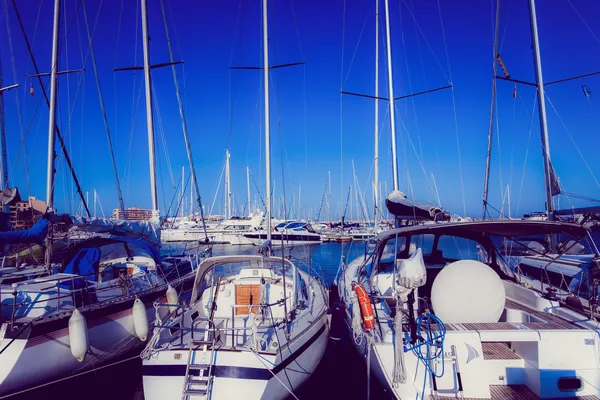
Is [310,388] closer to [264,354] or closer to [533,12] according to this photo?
[264,354]

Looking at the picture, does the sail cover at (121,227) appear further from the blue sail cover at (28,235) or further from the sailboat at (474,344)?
the sailboat at (474,344)

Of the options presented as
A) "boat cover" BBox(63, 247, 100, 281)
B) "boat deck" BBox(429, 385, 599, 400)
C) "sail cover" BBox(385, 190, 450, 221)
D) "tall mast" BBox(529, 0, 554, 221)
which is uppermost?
"tall mast" BBox(529, 0, 554, 221)

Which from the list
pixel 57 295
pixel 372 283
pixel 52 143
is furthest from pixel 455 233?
pixel 52 143

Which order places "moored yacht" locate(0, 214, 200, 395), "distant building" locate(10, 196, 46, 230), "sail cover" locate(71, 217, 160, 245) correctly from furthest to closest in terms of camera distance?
"distant building" locate(10, 196, 46, 230) → "sail cover" locate(71, 217, 160, 245) → "moored yacht" locate(0, 214, 200, 395)

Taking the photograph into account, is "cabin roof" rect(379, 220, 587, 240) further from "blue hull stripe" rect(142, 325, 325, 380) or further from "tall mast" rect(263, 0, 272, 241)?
"tall mast" rect(263, 0, 272, 241)

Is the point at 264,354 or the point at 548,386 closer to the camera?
the point at 548,386

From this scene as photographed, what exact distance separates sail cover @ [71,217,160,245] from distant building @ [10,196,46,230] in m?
3.60

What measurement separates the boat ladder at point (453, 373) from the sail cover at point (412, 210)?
353 cm

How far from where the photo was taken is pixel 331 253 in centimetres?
3834

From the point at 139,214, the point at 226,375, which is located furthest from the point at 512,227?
the point at 139,214

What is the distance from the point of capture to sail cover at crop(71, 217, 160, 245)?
9.97 metres

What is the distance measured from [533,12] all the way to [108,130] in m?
17.6

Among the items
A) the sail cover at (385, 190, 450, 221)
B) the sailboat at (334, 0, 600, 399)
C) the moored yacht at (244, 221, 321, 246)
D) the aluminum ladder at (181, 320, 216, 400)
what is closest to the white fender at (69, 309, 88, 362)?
the aluminum ladder at (181, 320, 216, 400)

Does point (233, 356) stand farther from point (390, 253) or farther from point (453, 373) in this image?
point (390, 253)
